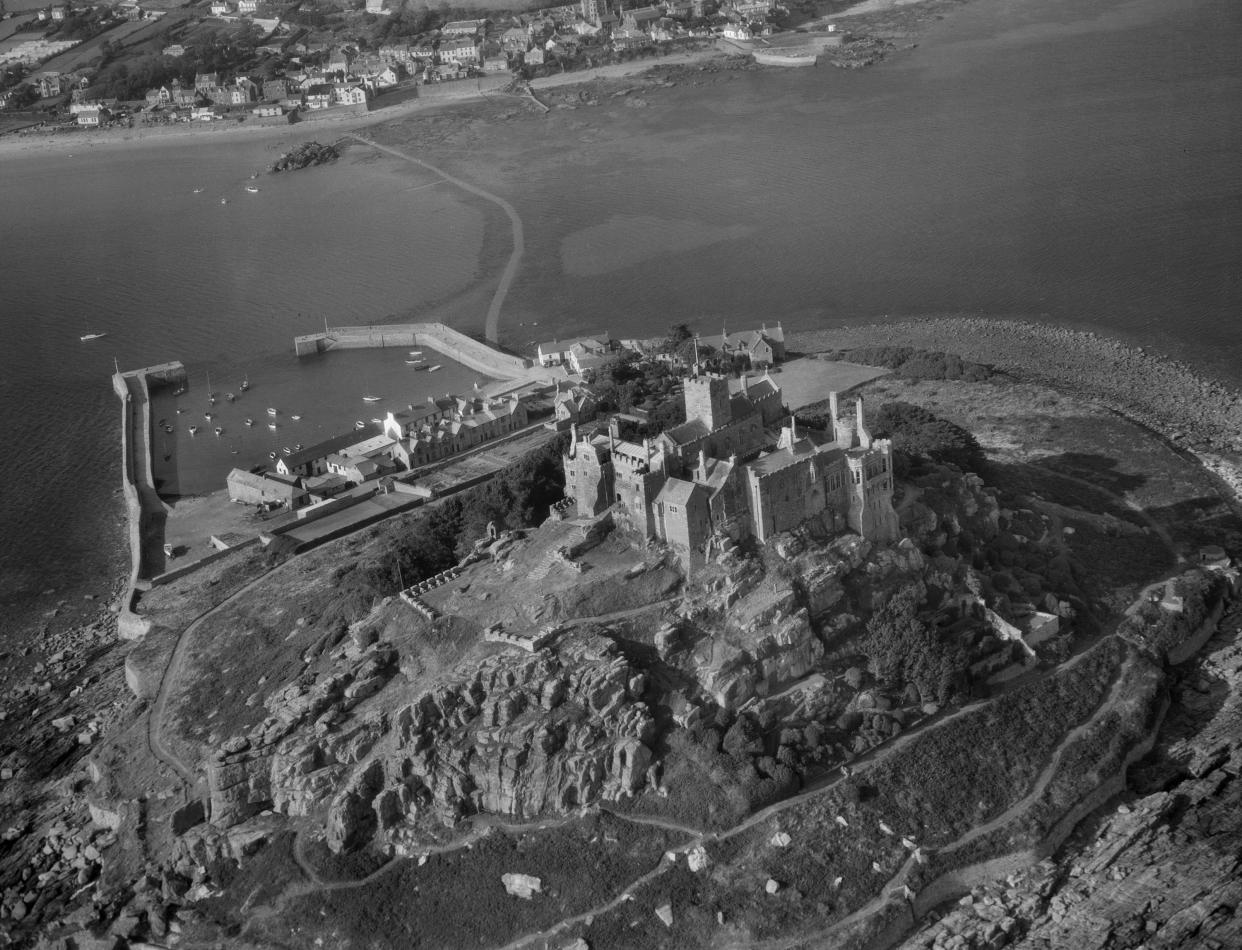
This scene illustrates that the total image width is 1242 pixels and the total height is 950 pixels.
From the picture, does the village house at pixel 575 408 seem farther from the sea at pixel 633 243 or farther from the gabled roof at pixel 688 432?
the gabled roof at pixel 688 432

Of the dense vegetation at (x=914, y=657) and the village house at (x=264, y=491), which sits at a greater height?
the dense vegetation at (x=914, y=657)

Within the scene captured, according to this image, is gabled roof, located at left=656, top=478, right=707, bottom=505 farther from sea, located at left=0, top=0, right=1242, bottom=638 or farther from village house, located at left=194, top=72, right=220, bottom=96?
village house, located at left=194, top=72, right=220, bottom=96

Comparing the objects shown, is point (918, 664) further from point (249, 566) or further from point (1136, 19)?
point (1136, 19)

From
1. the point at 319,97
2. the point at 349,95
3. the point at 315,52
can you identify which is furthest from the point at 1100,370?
the point at 315,52

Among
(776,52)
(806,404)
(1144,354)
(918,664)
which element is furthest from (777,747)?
(776,52)

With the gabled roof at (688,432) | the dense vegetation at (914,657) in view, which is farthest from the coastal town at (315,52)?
the dense vegetation at (914,657)

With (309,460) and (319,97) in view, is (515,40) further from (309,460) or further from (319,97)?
(309,460)
